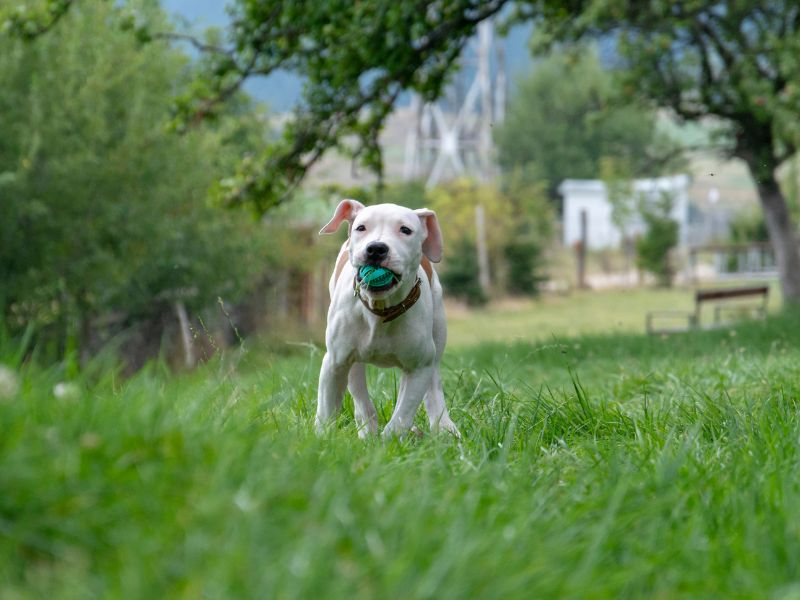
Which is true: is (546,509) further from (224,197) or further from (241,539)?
(224,197)

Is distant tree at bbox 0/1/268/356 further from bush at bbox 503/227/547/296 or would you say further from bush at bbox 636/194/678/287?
bush at bbox 636/194/678/287

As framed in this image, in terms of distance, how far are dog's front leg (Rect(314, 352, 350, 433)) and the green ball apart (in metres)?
0.54

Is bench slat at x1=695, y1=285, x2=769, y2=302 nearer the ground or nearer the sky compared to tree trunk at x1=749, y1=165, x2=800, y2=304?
nearer the ground

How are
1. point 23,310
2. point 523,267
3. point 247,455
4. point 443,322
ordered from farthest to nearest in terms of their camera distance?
point 523,267
point 23,310
point 443,322
point 247,455

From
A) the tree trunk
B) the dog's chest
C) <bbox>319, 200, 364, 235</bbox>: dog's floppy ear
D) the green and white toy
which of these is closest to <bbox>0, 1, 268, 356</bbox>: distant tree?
<bbox>319, 200, 364, 235</bbox>: dog's floppy ear

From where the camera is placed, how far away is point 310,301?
Answer: 24297 millimetres

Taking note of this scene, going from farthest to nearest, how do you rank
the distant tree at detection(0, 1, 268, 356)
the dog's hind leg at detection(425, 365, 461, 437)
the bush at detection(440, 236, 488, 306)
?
the bush at detection(440, 236, 488, 306) → the distant tree at detection(0, 1, 268, 356) → the dog's hind leg at detection(425, 365, 461, 437)

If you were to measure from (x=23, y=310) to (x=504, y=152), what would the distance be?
57813 mm

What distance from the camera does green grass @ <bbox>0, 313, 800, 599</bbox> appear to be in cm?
219

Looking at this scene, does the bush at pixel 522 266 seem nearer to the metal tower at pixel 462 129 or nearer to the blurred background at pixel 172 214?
the blurred background at pixel 172 214

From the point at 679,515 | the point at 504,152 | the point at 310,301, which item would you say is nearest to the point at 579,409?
the point at 679,515

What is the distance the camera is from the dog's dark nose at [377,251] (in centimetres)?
430

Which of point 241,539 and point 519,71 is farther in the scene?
point 519,71

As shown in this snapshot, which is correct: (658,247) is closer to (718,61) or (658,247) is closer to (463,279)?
(463,279)
